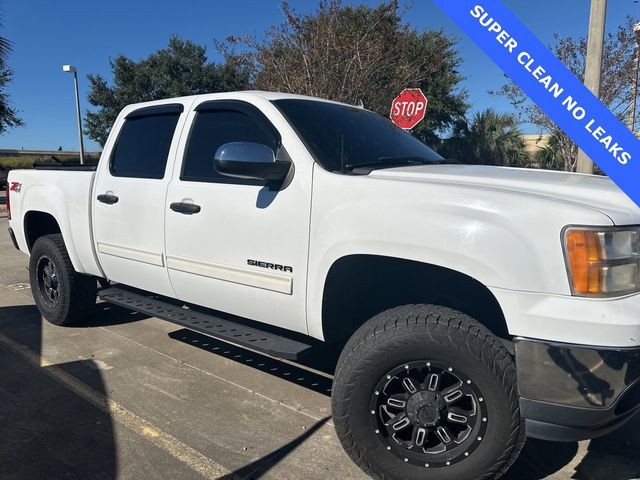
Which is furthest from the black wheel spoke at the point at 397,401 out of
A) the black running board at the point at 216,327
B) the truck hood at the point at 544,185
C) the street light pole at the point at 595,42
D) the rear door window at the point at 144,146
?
the street light pole at the point at 595,42

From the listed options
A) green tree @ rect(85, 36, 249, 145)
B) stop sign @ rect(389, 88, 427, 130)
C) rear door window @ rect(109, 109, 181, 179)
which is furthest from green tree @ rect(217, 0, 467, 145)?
green tree @ rect(85, 36, 249, 145)

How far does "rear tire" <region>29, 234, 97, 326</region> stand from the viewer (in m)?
4.74

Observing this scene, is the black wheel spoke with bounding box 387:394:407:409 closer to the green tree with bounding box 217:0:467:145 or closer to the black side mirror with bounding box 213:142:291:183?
the black side mirror with bounding box 213:142:291:183

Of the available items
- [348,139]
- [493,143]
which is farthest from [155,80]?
[348,139]

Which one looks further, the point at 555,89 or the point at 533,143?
the point at 533,143

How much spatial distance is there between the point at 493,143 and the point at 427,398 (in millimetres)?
21398

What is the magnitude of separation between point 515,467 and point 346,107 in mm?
2635

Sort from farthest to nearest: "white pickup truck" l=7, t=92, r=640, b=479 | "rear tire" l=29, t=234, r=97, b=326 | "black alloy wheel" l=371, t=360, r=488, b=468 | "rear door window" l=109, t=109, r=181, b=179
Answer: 1. "rear tire" l=29, t=234, r=97, b=326
2. "rear door window" l=109, t=109, r=181, b=179
3. "black alloy wheel" l=371, t=360, r=488, b=468
4. "white pickup truck" l=7, t=92, r=640, b=479

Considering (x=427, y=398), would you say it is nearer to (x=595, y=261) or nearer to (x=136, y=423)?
(x=595, y=261)

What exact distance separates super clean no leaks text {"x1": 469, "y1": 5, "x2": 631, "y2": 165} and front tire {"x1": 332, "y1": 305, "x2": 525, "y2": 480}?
947mm

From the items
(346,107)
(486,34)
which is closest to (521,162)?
(346,107)

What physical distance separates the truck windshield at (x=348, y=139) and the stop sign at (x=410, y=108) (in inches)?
194

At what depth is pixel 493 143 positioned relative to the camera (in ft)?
72.6

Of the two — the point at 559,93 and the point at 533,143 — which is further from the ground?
the point at 533,143
